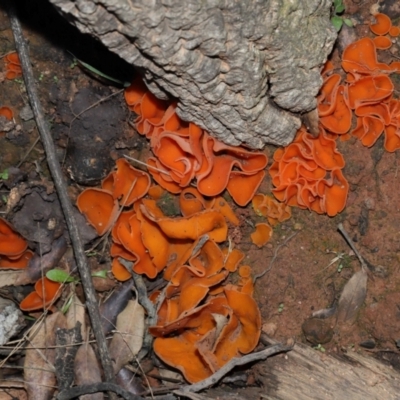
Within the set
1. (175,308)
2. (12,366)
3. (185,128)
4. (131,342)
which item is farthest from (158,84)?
(12,366)

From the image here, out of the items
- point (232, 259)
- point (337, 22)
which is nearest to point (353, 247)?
point (232, 259)

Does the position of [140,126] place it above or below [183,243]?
above

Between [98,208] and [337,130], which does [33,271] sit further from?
[337,130]

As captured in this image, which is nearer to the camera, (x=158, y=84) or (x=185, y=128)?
(x=158, y=84)

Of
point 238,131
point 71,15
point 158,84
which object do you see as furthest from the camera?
point 238,131

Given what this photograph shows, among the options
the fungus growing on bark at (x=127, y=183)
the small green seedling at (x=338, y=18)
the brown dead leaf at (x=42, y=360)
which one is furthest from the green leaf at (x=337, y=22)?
the brown dead leaf at (x=42, y=360)

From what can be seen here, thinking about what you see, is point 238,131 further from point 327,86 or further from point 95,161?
point 95,161

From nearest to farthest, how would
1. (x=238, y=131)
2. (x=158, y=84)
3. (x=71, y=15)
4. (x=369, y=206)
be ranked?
(x=71, y=15)
(x=158, y=84)
(x=238, y=131)
(x=369, y=206)
